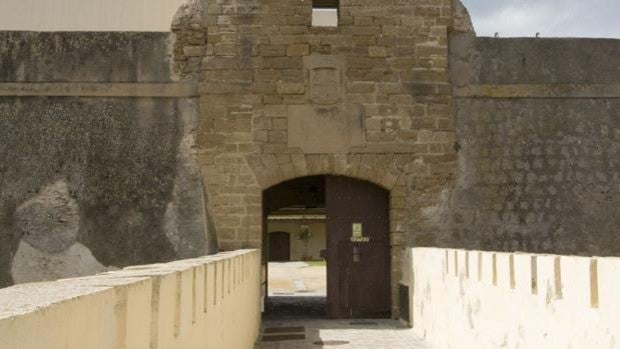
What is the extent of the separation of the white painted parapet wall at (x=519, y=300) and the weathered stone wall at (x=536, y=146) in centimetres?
211

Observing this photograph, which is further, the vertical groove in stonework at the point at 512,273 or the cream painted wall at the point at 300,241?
the cream painted wall at the point at 300,241

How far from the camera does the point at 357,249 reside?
9281 millimetres

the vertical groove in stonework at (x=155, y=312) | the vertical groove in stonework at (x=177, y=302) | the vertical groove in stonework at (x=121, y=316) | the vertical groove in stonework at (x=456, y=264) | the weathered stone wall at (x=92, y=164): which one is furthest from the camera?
the weathered stone wall at (x=92, y=164)

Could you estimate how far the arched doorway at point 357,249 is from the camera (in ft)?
30.1

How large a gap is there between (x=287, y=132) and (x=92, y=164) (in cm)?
251

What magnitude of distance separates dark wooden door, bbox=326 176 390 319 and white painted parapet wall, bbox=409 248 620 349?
171 cm

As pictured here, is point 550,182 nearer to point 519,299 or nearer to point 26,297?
point 519,299

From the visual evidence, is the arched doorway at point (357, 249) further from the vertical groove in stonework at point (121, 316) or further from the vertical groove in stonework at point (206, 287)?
the vertical groove in stonework at point (121, 316)

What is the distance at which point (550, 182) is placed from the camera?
9.26 metres

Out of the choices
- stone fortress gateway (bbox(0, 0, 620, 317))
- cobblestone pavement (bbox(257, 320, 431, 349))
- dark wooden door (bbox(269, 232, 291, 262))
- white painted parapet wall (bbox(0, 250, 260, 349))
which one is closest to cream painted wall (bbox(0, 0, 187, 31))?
stone fortress gateway (bbox(0, 0, 620, 317))

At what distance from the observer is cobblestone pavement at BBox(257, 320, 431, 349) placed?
23.3 feet

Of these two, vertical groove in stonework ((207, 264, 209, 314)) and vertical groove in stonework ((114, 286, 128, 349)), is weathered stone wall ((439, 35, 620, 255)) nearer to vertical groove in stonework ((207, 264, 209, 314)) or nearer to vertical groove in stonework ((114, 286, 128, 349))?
vertical groove in stonework ((207, 264, 209, 314))

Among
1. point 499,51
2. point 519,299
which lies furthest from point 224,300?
point 499,51

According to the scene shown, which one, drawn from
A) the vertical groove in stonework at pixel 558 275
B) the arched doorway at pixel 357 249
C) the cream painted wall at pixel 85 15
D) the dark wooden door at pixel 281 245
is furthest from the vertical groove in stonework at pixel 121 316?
the dark wooden door at pixel 281 245
